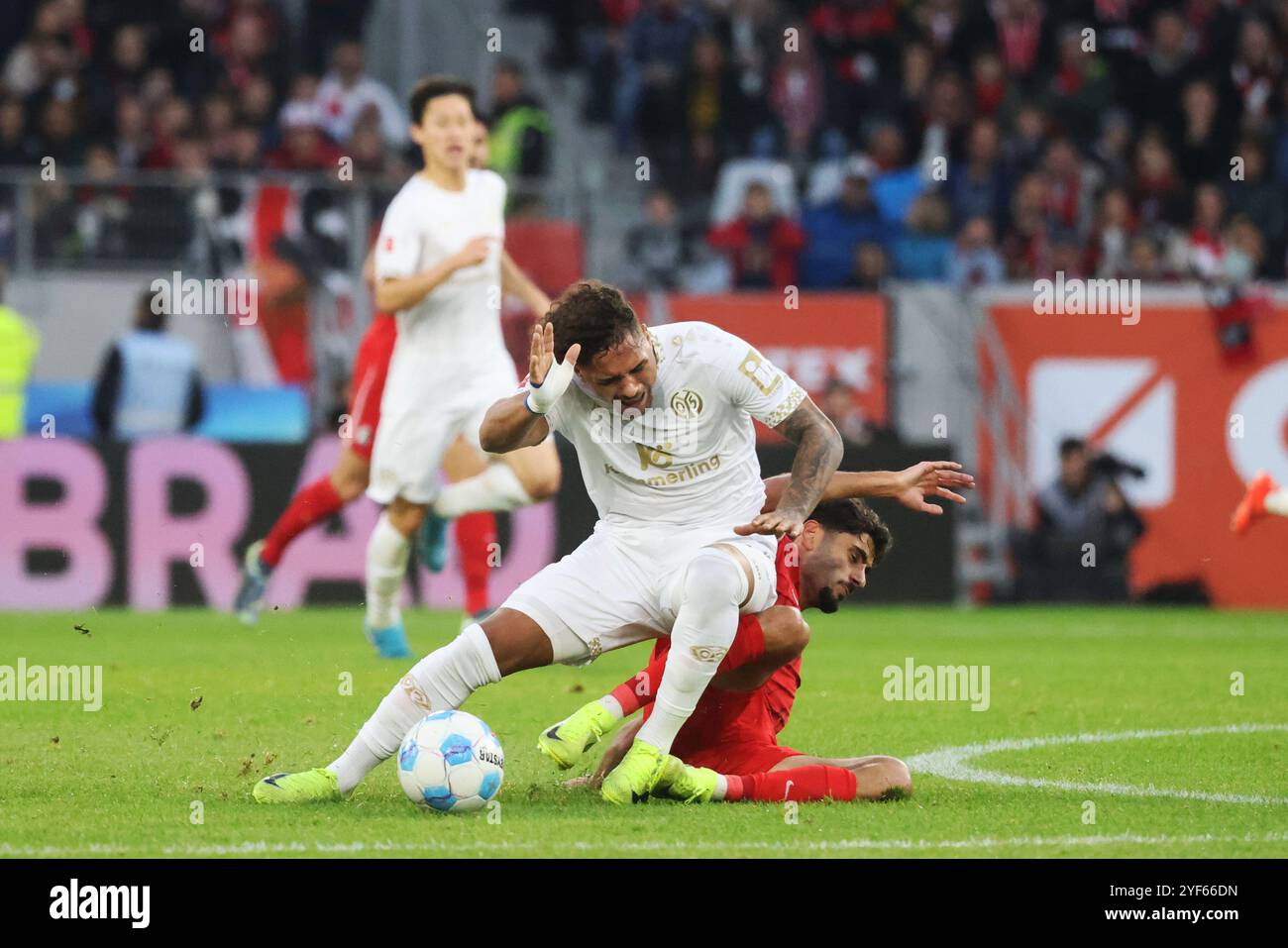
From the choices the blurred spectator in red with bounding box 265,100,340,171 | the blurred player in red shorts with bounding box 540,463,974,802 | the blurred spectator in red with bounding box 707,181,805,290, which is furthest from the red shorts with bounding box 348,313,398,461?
the blurred spectator in red with bounding box 265,100,340,171

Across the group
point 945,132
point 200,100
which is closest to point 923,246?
point 945,132

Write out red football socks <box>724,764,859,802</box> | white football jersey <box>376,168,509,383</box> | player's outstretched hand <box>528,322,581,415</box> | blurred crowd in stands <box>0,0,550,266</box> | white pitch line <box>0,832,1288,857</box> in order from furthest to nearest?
blurred crowd in stands <box>0,0,550,266</box> → white football jersey <box>376,168,509,383</box> → red football socks <box>724,764,859,802</box> → player's outstretched hand <box>528,322,581,415</box> → white pitch line <box>0,832,1288,857</box>

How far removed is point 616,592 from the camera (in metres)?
6.39

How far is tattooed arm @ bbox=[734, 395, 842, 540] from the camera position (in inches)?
239

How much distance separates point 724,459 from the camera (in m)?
6.56

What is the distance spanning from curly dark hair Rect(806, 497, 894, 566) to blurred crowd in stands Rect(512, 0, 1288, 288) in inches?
396

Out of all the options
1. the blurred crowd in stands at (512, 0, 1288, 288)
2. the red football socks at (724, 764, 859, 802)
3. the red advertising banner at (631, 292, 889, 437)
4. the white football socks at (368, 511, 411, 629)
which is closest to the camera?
the red football socks at (724, 764, 859, 802)

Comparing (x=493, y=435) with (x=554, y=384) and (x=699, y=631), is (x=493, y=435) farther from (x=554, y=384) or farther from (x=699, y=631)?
(x=699, y=631)

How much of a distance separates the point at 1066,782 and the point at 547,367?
2223mm

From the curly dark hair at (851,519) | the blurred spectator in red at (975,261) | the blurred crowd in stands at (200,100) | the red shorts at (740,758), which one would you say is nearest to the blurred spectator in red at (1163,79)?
the blurred spectator in red at (975,261)

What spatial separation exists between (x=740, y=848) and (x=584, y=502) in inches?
369

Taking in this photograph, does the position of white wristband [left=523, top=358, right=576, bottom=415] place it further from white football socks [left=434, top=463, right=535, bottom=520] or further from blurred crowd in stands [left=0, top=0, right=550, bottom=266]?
blurred crowd in stands [left=0, top=0, right=550, bottom=266]
